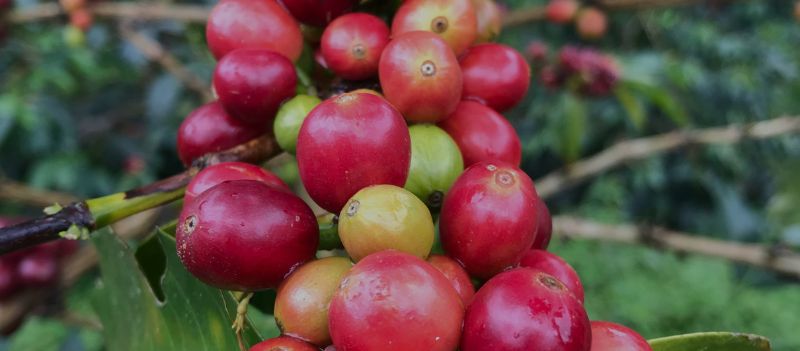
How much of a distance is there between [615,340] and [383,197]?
0.82 ft

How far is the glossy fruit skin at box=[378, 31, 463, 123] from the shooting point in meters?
0.72

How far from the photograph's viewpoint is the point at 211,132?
0.83 m

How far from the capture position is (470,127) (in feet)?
2.57

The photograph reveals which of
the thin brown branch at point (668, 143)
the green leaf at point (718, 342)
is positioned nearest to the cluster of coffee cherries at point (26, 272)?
the green leaf at point (718, 342)

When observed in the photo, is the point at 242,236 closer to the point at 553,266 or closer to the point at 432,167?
the point at 432,167

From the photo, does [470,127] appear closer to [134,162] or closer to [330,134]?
[330,134]

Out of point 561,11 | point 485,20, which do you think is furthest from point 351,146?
point 561,11

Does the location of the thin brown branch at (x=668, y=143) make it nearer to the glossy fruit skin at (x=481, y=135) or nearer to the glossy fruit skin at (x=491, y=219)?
the glossy fruit skin at (x=481, y=135)

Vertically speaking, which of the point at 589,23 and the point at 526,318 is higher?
the point at 526,318

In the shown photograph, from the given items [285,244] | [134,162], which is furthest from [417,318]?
[134,162]

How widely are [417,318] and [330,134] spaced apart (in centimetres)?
20

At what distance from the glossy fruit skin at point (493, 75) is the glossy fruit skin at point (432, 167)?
0.50 ft

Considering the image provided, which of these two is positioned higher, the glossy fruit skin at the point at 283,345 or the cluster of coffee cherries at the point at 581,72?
the glossy fruit skin at the point at 283,345

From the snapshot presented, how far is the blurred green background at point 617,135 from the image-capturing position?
317cm
